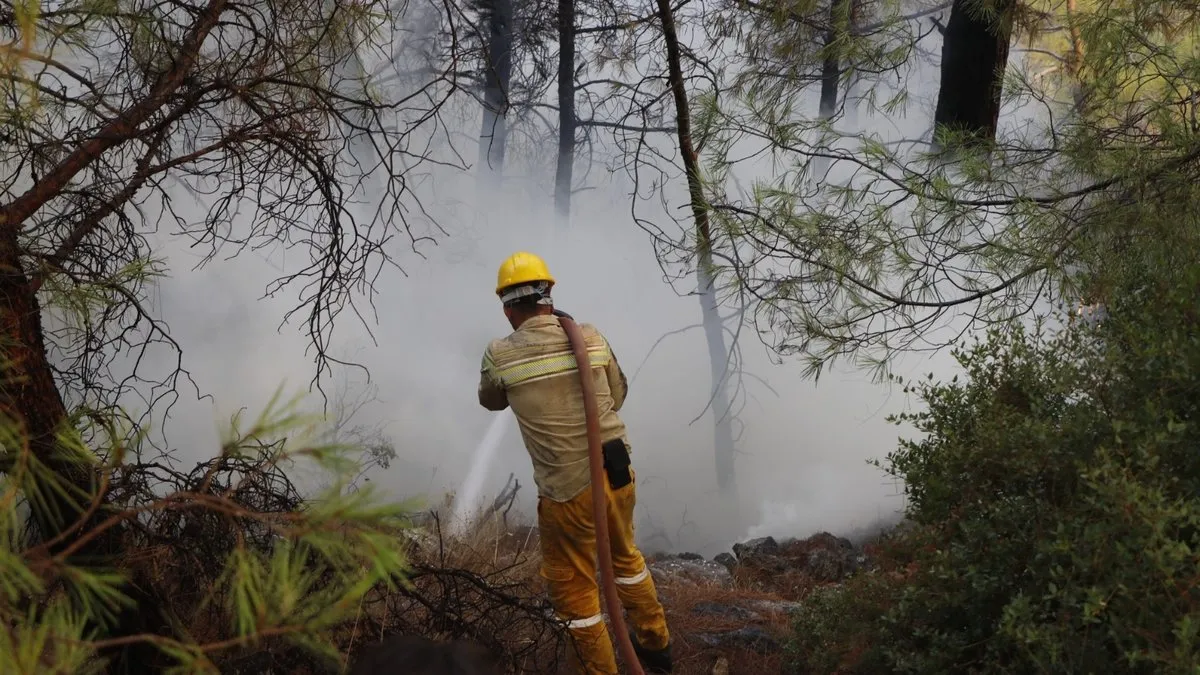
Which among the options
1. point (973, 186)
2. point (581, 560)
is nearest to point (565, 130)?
point (973, 186)

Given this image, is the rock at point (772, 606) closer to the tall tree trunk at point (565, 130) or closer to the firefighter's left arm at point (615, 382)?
the firefighter's left arm at point (615, 382)

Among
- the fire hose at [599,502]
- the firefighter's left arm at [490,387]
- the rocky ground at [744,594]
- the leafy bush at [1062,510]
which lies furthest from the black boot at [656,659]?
the firefighter's left arm at [490,387]

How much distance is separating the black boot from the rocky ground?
0.14m

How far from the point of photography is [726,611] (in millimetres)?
4824

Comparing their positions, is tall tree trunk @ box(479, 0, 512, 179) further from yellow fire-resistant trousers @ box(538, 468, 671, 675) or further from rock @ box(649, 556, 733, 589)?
yellow fire-resistant trousers @ box(538, 468, 671, 675)

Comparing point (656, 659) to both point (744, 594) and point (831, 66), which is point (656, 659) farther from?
point (831, 66)

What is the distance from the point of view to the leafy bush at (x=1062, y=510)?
2.17 meters

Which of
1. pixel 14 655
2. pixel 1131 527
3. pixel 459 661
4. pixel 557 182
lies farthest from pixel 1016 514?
pixel 557 182

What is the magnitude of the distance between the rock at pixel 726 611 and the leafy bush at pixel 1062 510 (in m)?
1.38

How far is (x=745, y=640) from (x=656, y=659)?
0.54 m

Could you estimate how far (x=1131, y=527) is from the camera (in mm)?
2170

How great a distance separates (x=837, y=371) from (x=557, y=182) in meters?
2.83

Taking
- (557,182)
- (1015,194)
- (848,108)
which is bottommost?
(1015,194)

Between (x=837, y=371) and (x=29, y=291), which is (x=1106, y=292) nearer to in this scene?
(x=29, y=291)
